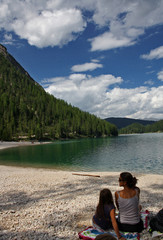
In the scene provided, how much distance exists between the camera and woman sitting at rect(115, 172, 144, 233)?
6.02 metres

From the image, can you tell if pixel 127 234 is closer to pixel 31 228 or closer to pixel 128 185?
pixel 128 185

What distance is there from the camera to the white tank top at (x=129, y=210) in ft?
20.3

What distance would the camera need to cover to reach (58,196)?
42.8 ft

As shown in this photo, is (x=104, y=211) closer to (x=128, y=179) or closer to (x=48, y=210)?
(x=128, y=179)

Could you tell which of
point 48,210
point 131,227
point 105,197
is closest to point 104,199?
point 105,197

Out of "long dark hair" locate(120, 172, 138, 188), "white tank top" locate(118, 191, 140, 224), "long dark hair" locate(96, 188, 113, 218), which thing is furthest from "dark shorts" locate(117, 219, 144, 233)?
"long dark hair" locate(120, 172, 138, 188)

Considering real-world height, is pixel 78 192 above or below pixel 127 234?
below

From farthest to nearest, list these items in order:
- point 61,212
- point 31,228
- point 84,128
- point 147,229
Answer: point 84,128
point 61,212
point 31,228
point 147,229

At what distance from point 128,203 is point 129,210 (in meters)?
0.31

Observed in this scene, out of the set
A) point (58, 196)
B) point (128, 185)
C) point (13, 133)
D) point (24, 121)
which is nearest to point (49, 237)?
point (128, 185)

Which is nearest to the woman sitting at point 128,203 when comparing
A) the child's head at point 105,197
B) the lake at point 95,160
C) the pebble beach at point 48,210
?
the child's head at point 105,197

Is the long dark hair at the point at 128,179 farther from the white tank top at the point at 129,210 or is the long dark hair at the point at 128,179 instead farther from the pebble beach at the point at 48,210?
the pebble beach at the point at 48,210

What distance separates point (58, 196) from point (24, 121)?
561 ft

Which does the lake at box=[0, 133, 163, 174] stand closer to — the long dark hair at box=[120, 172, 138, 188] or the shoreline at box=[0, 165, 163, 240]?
the shoreline at box=[0, 165, 163, 240]
